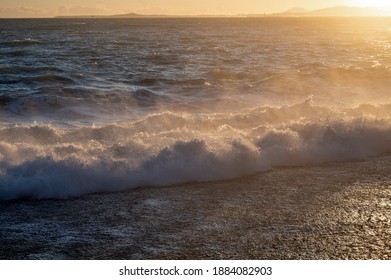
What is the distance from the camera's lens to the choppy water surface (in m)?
7.82

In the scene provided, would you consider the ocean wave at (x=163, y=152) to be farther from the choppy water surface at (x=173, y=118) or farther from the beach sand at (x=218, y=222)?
the beach sand at (x=218, y=222)

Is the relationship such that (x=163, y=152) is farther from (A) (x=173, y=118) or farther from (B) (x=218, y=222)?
(A) (x=173, y=118)

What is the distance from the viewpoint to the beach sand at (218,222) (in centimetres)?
539

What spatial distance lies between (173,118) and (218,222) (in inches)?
223

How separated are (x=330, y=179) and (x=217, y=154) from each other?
1.90m

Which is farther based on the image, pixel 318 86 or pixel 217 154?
pixel 318 86

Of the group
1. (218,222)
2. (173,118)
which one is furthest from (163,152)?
(173,118)

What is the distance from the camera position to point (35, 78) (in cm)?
1948

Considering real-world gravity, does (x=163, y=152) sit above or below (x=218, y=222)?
above

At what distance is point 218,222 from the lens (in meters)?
6.14

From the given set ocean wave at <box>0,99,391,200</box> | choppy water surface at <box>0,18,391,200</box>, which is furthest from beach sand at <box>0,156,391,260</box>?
choppy water surface at <box>0,18,391,200</box>

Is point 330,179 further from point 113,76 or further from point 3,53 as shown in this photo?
point 3,53

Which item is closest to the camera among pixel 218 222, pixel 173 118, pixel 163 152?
pixel 218 222
